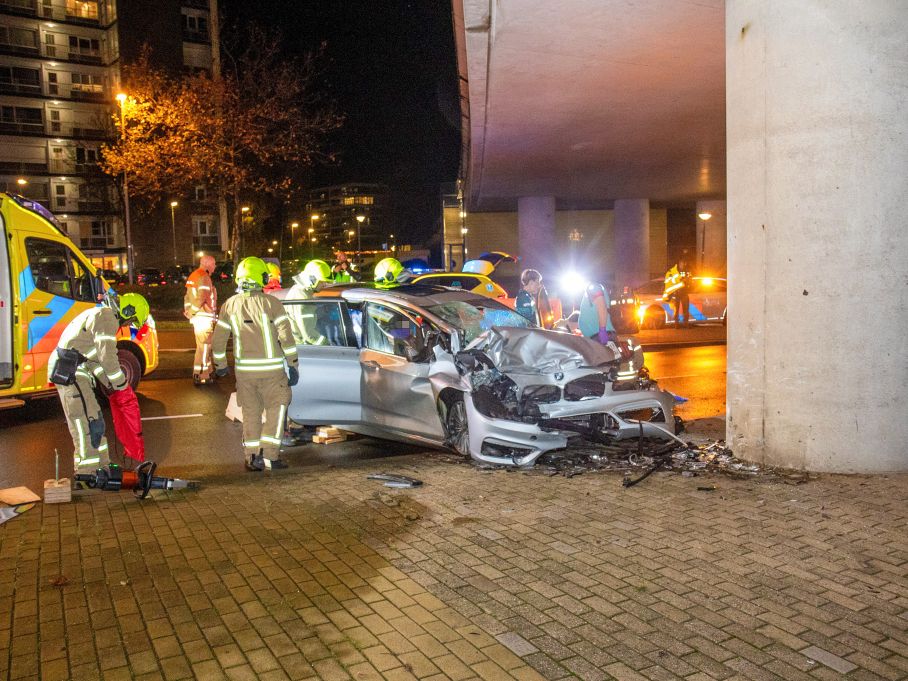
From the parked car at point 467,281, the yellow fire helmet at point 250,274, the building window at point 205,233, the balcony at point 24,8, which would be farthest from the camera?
the building window at point 205,233

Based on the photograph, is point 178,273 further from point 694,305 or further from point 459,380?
point 459,380

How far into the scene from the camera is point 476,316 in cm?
815

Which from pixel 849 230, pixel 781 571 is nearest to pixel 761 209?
pixel 849 230

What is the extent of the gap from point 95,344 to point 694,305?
657 inches

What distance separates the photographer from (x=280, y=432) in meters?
7.19

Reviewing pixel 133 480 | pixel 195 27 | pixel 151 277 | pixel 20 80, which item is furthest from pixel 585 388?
pixel 20 80

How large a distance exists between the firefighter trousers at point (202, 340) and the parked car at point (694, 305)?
37.5ft

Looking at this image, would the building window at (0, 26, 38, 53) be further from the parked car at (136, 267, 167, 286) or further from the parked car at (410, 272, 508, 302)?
the parked car at (410, 272, 508, 302)

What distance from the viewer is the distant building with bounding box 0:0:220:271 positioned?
58781 millimetres

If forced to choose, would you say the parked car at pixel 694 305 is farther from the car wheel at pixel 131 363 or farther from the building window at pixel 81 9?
the building window at pixel 81 9

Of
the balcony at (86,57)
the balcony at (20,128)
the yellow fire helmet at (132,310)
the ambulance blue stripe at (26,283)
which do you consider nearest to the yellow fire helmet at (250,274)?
the yellow fire helmet at (132,310)

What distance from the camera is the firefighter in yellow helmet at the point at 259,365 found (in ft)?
23.3

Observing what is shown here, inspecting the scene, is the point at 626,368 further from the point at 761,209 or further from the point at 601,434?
the point at 761,209

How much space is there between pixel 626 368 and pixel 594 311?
63.0 inches
